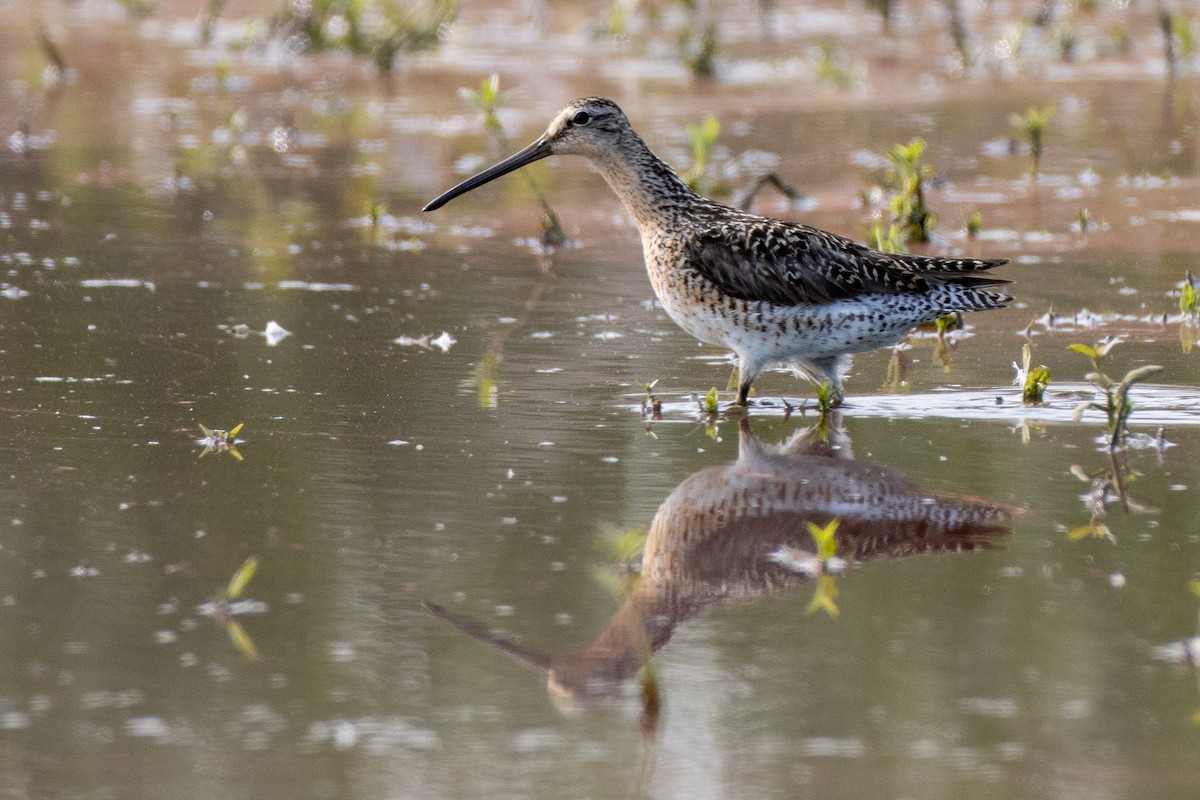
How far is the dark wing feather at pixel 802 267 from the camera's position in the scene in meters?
7.29

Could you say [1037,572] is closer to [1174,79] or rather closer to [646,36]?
[1174,79]

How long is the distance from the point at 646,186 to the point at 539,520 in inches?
98.4

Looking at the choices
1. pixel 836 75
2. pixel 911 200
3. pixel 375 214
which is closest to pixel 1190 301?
pixel 911 200

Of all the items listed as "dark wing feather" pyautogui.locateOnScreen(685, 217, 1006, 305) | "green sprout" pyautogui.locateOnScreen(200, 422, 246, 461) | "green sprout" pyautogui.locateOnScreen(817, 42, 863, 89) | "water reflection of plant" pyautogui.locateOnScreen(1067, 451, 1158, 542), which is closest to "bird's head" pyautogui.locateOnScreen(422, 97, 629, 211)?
"dark wing feather" pyautogui.locateOnScreen(685, 217, 1006, 305)

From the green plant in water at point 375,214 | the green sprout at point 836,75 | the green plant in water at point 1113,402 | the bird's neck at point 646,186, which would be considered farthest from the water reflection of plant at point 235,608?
the green sprout at point 836,75

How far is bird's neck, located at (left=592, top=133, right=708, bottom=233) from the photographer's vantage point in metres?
7.80

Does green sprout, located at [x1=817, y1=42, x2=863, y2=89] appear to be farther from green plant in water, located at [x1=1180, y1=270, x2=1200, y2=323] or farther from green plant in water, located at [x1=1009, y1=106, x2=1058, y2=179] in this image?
green plant in water, located at [x1=1180, y1=270, x2=1200, y2=323]

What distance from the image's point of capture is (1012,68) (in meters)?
17.4

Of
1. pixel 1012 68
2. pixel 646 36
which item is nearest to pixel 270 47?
pixel 646 36

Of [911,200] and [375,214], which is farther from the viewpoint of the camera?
[375,214]

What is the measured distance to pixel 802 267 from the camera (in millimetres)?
7348

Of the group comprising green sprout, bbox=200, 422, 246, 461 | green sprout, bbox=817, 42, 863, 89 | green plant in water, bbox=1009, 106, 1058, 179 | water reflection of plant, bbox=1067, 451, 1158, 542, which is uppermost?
green sprout, bbox=817, 42, 863, 89

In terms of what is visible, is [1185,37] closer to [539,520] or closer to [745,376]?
[745,376]

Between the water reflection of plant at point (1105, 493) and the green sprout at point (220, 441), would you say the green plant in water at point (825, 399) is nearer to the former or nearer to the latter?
the water reflection of plant at point (1105, 493)
